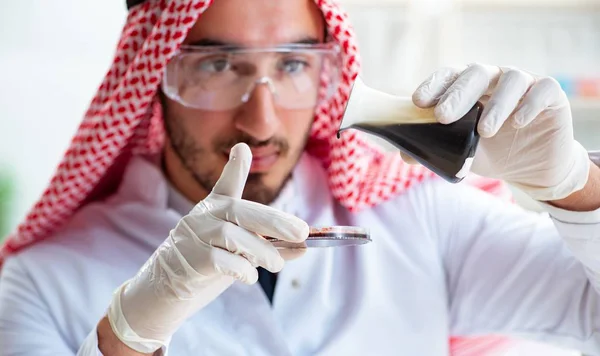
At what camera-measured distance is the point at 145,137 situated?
1.72m

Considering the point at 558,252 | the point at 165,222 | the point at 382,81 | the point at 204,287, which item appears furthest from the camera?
the point at 382,81

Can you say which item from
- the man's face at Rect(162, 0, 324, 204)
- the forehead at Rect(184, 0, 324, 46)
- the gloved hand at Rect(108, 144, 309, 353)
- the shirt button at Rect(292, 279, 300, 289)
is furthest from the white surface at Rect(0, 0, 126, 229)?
the gloved hand at Rect(108, 144, 309, 353)

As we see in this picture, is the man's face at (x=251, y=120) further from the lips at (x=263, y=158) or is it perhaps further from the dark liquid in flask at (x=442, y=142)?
the dark liquid in flask at (x=442, y=142)

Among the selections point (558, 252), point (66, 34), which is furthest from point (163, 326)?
point (66, 34)

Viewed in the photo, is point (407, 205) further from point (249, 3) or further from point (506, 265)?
point (249, 3)

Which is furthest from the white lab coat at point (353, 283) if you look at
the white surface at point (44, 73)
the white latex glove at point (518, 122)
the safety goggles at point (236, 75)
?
the white surface at point (44, 73)

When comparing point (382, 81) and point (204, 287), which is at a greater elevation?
point (204, 287)

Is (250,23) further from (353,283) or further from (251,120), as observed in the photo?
(353,283)

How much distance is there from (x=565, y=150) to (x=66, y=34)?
216 centimetres

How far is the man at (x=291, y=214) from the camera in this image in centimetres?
140

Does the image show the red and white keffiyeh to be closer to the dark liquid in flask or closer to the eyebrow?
the eyebrow

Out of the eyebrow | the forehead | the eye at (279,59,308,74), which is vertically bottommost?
the eye at (279,59,308,74)

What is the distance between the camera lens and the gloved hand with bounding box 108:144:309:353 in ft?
3.51

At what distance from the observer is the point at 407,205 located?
1624mm
